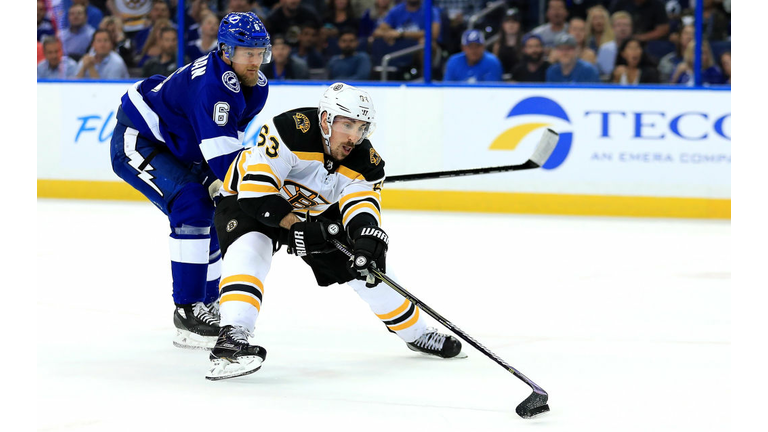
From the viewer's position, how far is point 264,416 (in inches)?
107

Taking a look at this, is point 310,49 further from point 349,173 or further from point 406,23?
point 349,173

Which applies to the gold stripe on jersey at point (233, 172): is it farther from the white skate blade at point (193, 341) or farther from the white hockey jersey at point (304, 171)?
the white skate blade at point (193, 341)

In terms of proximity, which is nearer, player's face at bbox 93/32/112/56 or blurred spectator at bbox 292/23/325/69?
blurred spectator at bbox 292/23/325/69

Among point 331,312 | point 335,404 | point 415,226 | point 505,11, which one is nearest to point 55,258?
point 331,312

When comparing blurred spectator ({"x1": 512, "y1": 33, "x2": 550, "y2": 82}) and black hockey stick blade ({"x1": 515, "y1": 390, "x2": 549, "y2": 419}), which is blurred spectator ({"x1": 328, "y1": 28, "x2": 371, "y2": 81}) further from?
black hockey stick blade ({"x1": 515, "y1": 390, "x2": 549, "y2": 419})

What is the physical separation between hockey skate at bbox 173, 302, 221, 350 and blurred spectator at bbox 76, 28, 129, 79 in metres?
5.50

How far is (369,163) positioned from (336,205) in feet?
0.68

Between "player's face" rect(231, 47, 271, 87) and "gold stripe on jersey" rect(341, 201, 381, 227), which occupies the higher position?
"player's face" rect(231, 47, 271, 87)

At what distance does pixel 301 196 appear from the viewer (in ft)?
11.3

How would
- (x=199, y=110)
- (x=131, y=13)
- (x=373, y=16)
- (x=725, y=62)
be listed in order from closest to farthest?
1. (x=199, y=110)
2. (x=725, y=62)
3. (x=373, y=16)
4. (x=131, y=13)

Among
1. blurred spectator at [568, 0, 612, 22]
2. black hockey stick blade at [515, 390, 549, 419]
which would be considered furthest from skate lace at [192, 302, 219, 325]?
blurred spectator at [568, 0, 612, 22]

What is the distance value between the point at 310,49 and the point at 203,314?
4.98m

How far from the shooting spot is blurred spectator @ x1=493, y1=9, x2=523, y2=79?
7.96 metres

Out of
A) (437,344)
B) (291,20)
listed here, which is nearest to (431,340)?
(437,344)
